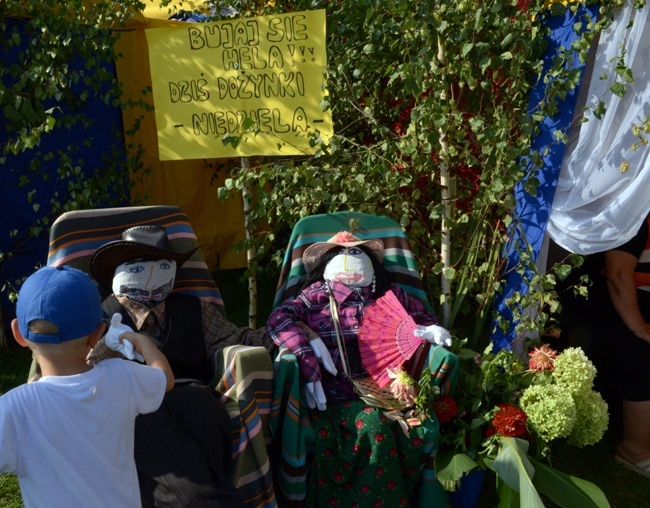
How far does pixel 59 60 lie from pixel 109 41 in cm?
29

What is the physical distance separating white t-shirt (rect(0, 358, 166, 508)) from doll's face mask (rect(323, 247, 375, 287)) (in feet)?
4.69

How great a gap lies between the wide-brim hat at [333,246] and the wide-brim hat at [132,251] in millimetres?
547

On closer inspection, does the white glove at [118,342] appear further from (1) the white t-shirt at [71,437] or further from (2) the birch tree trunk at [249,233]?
(2) the birch tree trunk at [249,233]

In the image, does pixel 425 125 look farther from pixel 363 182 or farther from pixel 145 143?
pixel 145 143

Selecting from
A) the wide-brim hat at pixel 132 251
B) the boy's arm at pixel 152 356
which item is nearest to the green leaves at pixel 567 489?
the boy's arm at pixel 152 356

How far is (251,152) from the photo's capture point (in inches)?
137

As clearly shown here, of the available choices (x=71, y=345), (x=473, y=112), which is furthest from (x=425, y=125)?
(x=71, y=345)

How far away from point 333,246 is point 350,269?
0.15 metres

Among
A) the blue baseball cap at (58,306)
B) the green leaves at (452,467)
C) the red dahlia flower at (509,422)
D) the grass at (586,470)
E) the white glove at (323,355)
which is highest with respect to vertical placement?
the blue baseball cap at (58,306)

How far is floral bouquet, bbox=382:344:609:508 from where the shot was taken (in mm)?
2613

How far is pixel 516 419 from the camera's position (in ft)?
8.92

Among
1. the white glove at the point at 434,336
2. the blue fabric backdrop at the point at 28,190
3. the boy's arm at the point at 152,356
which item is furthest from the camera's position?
the blue fabric backdrop at the point at 28,190

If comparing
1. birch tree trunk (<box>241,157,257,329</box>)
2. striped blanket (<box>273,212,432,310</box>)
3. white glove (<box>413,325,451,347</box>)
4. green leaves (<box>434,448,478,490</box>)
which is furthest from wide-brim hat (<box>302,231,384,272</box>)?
green leaves (<box>434,448,478,490</box>)

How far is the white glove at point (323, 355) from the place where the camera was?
2871 mm
